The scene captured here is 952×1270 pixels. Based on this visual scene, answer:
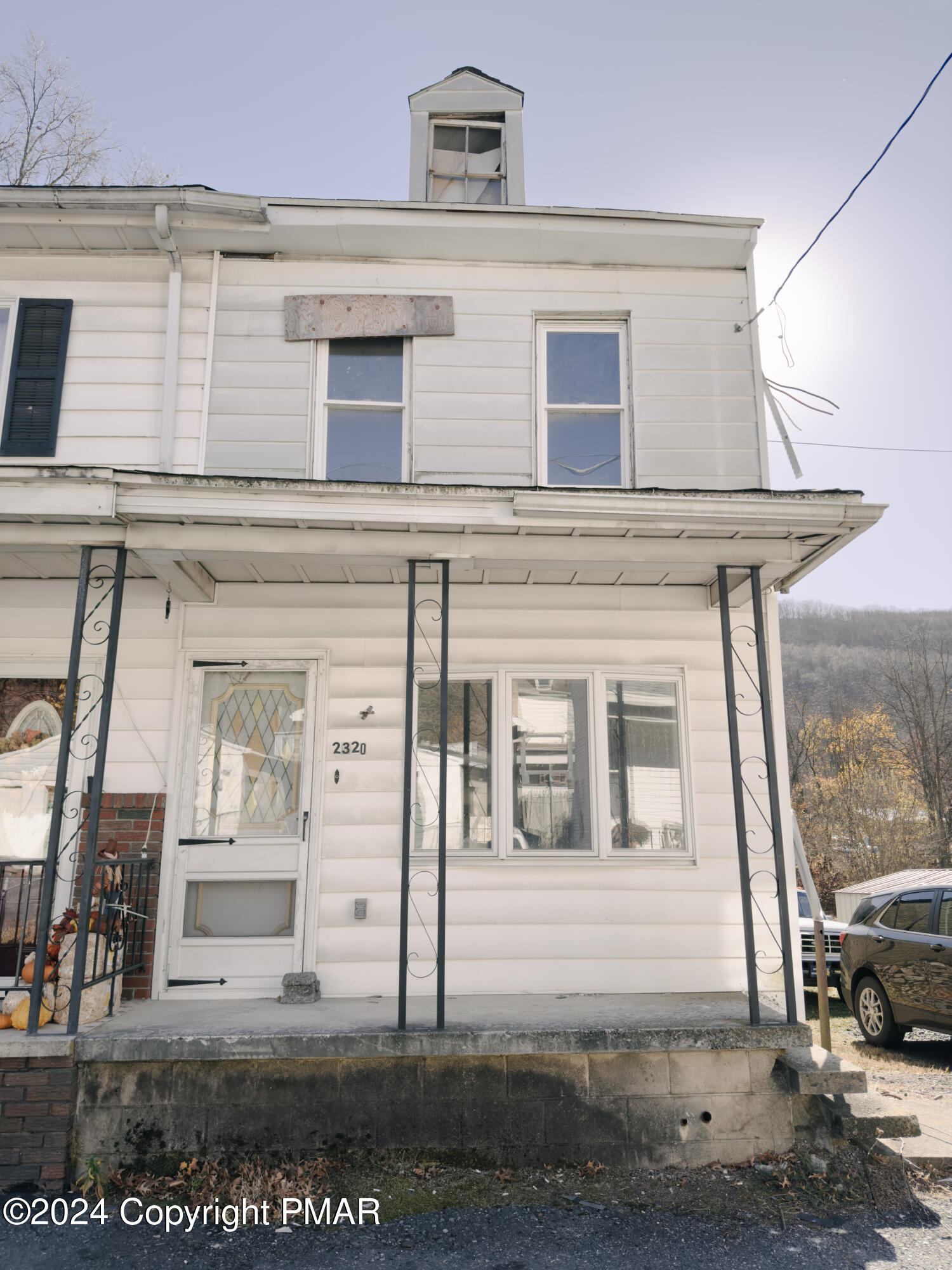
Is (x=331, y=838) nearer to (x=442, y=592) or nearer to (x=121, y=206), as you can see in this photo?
(x=442, y=592)

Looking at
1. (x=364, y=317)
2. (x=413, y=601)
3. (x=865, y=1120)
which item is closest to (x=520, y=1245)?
(x=865, y=1120)

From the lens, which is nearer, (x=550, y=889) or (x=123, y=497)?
(x=123, y=497)

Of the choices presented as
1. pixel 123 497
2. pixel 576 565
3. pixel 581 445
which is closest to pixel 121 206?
pixel 123 497

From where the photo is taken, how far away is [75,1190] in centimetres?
441

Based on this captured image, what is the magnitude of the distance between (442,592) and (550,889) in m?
2.25

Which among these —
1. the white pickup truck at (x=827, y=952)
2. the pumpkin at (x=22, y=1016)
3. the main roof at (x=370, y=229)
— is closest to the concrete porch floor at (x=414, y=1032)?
the pumpkin at (x=22, y=1016)

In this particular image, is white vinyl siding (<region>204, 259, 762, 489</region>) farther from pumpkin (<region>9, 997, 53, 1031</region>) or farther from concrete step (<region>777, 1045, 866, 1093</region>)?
concrete step (<region>777, 1045, 866, 1093</region>)

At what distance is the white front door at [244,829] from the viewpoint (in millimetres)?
5719

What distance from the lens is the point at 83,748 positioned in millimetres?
5828

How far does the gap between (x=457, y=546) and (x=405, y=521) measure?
410 millimetres

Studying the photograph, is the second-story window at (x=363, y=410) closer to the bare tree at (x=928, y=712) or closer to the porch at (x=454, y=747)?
the porch at (x=454, y=747)

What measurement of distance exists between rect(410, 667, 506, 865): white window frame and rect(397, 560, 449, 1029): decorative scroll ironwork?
5 centimetres

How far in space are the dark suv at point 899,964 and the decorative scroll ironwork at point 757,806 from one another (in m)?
2.61

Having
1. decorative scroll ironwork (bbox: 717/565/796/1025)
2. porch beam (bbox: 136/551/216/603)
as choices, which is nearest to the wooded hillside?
decorative scroll ironwork (bbox: 717/565/796/1025)
